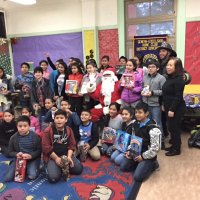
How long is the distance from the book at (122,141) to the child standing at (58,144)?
1.95 feet

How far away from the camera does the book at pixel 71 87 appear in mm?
4203

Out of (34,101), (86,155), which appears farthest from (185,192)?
(34,101)

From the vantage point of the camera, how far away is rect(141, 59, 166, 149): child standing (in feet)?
11.7

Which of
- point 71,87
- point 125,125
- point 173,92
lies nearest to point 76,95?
point 71,87

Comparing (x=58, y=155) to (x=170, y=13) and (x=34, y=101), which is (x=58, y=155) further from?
(x=170, y=13)

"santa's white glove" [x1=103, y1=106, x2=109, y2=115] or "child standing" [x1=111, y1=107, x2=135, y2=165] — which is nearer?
"child standing" [x1=111, y1=107, x2=135, y2=165]

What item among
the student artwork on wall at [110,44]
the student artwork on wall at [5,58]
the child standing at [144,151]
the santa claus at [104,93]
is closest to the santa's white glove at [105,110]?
the santa claus at [104,93]

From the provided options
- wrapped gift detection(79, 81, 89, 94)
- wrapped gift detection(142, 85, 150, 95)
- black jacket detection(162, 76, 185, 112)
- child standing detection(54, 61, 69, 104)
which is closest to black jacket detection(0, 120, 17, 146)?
child standing detection(54, 61, 69, 104)

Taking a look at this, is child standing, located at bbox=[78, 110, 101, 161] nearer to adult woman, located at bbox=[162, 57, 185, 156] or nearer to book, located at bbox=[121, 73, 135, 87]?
book, located at bbox=[121, 73, 135, 87]

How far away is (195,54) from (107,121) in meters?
3.48

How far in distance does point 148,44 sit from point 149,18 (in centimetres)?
68

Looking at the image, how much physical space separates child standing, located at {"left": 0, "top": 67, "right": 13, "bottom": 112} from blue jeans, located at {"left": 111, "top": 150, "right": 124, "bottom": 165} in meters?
2.62

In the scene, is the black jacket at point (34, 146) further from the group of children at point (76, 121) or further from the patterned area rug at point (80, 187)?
the patterned area rug at point (80, 187)

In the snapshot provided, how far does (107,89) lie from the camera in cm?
405
